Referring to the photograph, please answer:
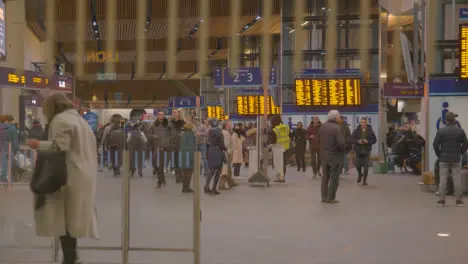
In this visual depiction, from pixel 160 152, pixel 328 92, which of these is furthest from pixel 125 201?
pixel 328 92

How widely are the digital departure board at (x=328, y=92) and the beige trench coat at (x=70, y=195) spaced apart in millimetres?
19189

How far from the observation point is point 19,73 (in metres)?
26.6

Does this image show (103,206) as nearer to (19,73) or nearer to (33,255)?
(33,255)

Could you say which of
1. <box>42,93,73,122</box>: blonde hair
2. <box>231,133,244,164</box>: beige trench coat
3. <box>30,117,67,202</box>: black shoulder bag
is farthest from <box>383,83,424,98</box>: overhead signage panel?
<box>30,117,67,202</box>: black shoulder bag

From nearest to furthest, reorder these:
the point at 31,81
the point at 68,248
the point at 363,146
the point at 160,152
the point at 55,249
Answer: the point at 68,248 → the point at 55,249 → the point at 363,146 → the point at 160,152 → the point at 31,81

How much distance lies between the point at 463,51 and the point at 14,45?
2258 cm

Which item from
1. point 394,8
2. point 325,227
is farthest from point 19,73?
point 325,227

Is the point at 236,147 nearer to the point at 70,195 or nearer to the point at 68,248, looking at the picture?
the point at 68,248

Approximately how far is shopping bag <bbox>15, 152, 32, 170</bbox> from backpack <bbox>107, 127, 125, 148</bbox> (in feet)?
20.6

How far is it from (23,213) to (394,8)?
49.2 feet

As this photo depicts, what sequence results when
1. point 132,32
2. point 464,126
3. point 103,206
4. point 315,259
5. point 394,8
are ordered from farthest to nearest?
point 132,32, point 394,8, point 464,126, point 103,206, point 315,259

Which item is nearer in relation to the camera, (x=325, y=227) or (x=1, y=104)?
(x=325, y=227)

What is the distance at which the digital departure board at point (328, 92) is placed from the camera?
2492cm

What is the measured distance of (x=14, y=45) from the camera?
3341 centimetres
